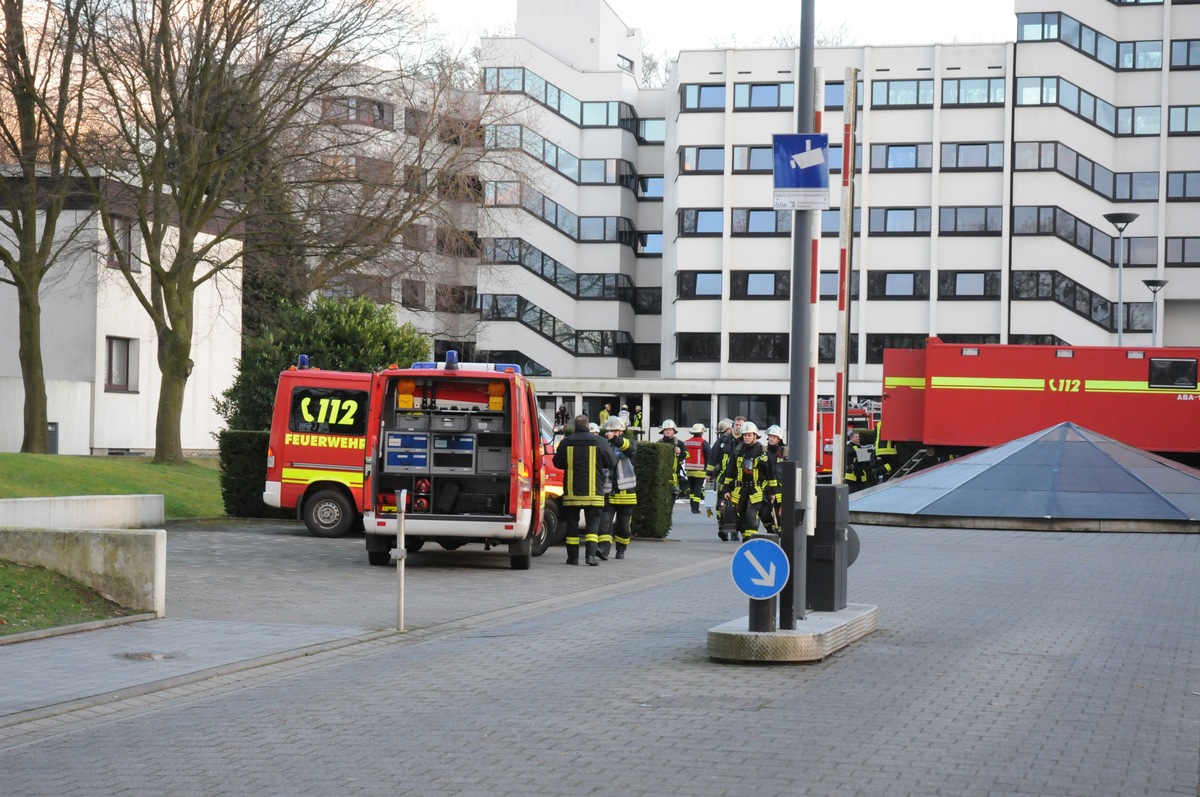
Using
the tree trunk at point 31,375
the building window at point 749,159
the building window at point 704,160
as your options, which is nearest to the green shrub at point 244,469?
the tree trunk at point 31,375

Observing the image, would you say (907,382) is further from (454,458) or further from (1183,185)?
(1183,185)

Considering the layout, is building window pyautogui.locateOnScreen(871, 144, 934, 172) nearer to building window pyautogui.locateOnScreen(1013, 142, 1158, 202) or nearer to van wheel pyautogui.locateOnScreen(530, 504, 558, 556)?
building window pyautogui.locateOnScreen(1013, 142, 1158, 202)

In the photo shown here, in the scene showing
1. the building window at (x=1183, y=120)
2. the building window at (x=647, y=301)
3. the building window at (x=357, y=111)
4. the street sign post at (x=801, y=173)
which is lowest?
the street sign post at (x=801, y=173)

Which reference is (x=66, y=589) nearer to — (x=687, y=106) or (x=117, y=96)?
(x=117, y=96)

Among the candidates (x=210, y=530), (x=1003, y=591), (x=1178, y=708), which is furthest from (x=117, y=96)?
(x=1178, y=708)

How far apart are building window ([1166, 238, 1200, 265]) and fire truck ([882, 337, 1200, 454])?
26.2 meters

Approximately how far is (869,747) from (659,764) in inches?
44.1

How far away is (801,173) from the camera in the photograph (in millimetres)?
10656

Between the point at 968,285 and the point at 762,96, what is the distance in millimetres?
11626

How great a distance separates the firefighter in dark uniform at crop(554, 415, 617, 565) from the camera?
61.5 ft

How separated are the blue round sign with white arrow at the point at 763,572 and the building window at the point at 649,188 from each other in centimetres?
6019

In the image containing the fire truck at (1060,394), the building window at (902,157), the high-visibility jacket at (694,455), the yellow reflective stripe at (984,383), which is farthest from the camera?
the building window at (902,157)

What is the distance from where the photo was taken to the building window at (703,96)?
206 feet

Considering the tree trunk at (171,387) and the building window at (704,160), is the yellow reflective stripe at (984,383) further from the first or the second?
the building window at (704,160)
